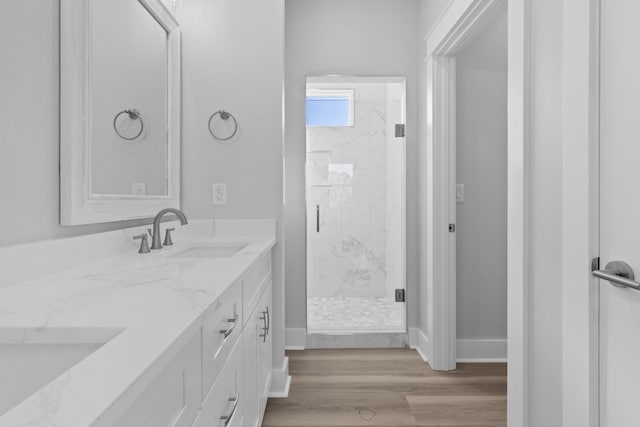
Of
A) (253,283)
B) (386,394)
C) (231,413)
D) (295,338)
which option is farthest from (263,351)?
(295,338)

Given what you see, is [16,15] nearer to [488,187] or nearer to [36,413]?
[36,413]

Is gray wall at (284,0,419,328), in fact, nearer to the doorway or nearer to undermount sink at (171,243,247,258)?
the doorway

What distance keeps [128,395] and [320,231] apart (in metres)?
3.30

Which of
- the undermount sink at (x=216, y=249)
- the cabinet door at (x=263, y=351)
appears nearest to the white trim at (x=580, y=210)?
the cabinet door at (x=263, y=351)

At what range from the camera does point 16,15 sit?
3.42 ft

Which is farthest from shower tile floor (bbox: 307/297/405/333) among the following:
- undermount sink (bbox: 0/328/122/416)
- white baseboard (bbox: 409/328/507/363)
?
undermount sink (bbox: 0/328/122/416)

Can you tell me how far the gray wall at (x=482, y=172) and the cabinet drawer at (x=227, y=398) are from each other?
1.78 meters

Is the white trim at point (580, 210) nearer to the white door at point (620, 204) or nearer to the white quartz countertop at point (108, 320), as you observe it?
the white door at point (620, 204)

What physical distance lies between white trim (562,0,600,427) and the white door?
0.06ft

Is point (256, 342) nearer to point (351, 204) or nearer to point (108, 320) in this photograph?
point (108, 320)

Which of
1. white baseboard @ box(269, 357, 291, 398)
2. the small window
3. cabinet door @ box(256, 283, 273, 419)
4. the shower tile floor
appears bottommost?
white baseboard @ box(269, 357, 291, 398)

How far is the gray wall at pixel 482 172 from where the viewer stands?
2.54 metres

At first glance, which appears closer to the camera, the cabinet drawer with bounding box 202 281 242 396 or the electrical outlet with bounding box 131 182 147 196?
the cabinet drawer with bounding box 202 281 242 396

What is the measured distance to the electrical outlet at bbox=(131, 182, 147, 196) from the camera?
1703mm
